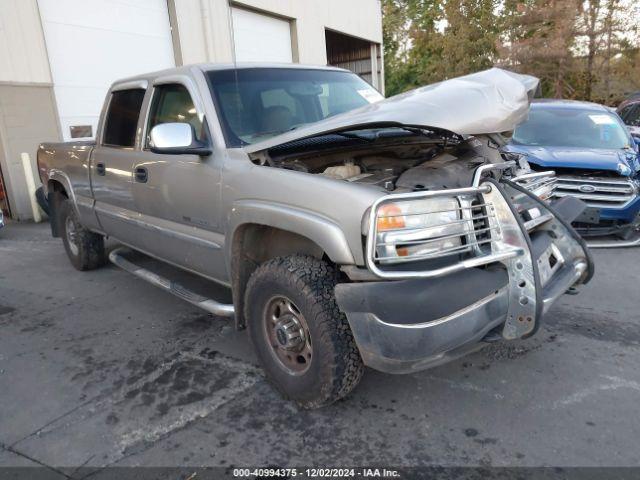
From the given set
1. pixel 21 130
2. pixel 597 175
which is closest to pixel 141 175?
pixel 597 175

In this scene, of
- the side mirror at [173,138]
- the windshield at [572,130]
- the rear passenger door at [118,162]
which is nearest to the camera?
the side mirror at [173,138]

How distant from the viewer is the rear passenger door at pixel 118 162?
428 cm

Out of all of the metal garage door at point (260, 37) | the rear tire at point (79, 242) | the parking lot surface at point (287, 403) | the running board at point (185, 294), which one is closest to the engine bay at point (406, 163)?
the running board at point (185, 294)

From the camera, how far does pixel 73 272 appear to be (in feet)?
19.3

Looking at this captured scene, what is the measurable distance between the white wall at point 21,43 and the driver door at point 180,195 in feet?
19.0

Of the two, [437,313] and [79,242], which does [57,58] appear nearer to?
[79,242]

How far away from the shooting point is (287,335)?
2.82 meters

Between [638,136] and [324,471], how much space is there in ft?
27.6

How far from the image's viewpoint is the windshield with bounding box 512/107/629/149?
6633mm

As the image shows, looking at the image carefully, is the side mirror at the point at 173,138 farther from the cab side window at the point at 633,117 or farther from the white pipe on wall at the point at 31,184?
the cab side window at the point at 633,117

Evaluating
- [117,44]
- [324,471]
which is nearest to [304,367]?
[324,471]

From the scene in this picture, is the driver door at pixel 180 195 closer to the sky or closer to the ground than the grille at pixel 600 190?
closer to the sky

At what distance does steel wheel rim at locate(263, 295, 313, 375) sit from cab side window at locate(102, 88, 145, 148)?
7.08 ft

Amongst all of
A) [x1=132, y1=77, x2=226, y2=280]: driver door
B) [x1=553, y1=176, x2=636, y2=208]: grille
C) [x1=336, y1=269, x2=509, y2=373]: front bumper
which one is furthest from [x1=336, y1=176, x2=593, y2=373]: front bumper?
[x1=553, y1=176, x2=636, y2=208]: grille
